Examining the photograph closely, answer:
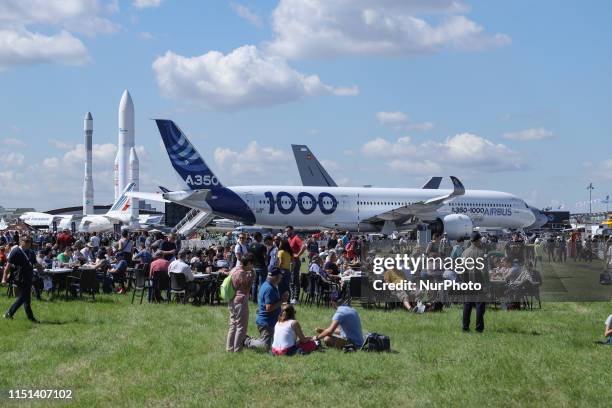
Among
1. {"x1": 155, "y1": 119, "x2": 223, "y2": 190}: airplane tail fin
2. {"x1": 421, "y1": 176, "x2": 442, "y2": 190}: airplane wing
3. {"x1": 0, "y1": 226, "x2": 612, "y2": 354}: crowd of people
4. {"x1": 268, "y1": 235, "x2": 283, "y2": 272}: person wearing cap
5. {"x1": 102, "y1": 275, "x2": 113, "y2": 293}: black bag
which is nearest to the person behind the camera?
{"x1": 0, "y1": 226, "x2": 612, "y2": 354}: crowd of people

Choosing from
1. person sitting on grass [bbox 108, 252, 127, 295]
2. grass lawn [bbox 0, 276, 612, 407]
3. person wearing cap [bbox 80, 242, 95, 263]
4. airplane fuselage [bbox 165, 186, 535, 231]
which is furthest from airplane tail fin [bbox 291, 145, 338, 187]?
grass lawn [bbox 0, 276, 612, 407]

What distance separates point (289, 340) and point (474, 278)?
4.15m

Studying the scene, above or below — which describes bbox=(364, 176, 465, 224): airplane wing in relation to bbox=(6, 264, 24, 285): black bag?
above

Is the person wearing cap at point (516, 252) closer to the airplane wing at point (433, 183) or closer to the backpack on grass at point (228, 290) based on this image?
the backpack on grass at point (228, 290)

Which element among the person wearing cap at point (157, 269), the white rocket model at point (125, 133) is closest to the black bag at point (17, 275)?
the person wearing cap at point (157, 269)

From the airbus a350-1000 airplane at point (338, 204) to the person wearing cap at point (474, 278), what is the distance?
29105 mm

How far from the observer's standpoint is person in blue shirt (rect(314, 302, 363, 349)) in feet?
33.8

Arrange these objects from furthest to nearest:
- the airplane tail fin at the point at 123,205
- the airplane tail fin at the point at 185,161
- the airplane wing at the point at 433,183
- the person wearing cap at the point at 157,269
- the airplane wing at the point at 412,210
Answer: the airplane tail fin at the point at 123,205 < the airplane wing at the point at 433,183 < the airplane wing at the point at 412,210 < the airplane tail fin at the point at 185,161 < the person wearing cap at the point at 157,269

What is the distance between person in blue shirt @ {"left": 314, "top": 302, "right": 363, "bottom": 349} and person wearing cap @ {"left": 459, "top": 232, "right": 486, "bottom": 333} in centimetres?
246

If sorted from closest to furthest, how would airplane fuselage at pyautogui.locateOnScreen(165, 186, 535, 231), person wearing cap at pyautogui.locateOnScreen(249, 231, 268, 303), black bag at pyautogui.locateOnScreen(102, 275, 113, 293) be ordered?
person wearing cap at pyautogui.locateOnScreen(249, 231, 268, 303) < black bag at pyautogui.locateOnScreen(102, 275, 113, 293) < airplane fuselage at pyautogui.locateOnScreen(165, 186, 535, 231)

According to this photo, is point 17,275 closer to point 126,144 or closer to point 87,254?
point 87,254

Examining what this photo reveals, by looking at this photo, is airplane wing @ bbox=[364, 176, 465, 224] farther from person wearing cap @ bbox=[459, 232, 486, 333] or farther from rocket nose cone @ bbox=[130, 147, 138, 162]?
rocket nose cone @ bbox=[130, 147, 138, 162]

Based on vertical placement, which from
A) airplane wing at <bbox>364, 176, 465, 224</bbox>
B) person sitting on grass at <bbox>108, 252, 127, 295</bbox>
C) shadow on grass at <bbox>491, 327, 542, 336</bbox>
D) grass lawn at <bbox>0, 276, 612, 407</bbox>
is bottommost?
shadow on grass at <bbox>491, 327, 542, 336</bbox>

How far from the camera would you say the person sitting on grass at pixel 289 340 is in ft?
32.3
